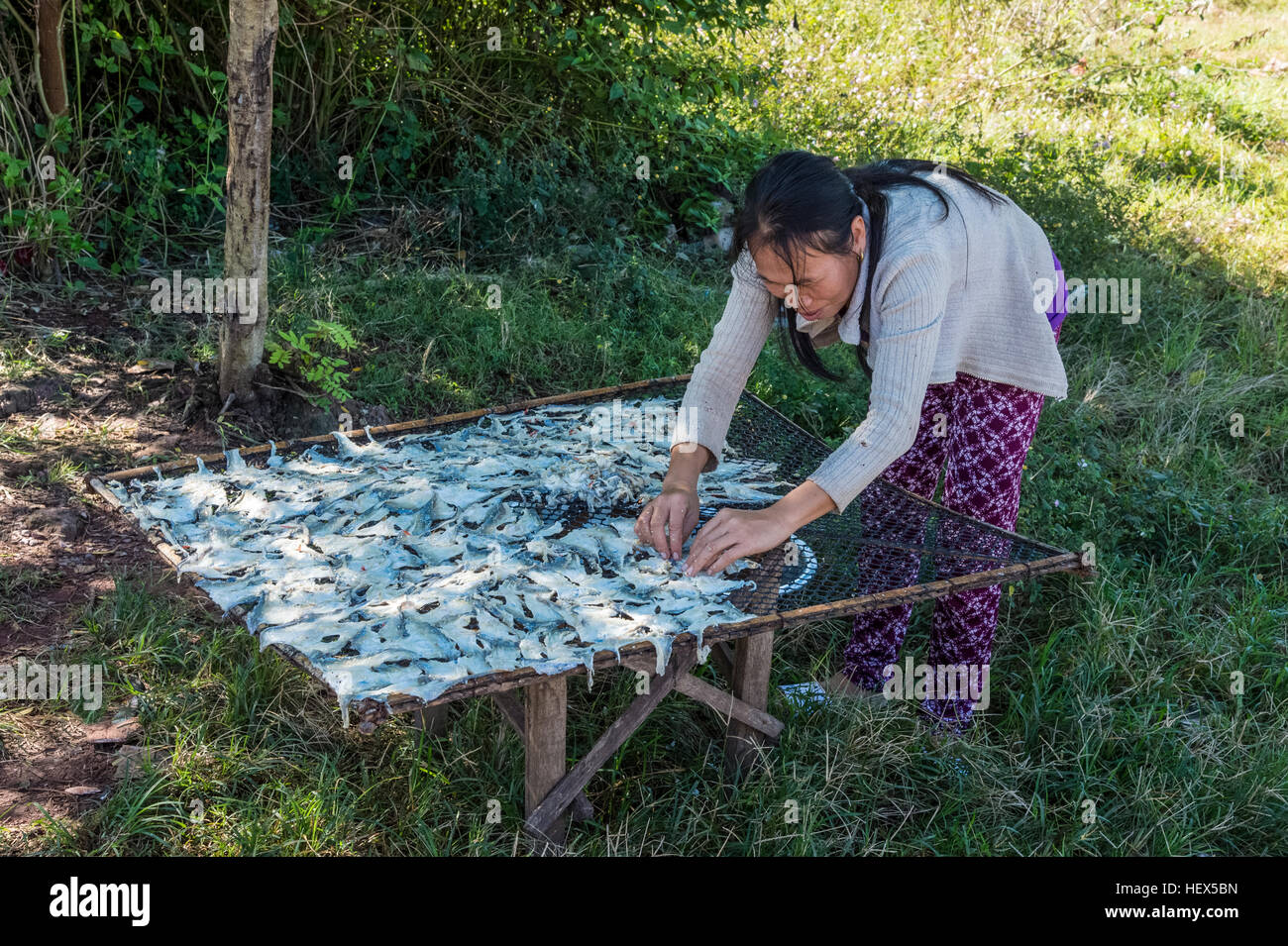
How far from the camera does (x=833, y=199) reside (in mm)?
2266

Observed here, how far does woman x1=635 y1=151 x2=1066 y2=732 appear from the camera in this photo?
229 cm

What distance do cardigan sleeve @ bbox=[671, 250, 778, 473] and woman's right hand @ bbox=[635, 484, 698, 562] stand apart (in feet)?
0.54

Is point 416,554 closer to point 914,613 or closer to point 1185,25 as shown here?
point 914,613

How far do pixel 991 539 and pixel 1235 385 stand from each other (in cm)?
263

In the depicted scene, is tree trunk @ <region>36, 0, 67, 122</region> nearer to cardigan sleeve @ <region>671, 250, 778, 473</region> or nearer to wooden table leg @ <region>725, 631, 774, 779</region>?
cardigan sleeve @ <region>671, 250, 778, 473</region>

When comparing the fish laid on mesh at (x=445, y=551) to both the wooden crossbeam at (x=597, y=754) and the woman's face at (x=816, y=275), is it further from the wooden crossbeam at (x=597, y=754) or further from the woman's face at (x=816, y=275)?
the woman's face at (x=816, y=275)

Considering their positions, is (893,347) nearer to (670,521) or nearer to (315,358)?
(670,521)

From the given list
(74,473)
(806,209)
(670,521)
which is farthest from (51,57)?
(806,209)

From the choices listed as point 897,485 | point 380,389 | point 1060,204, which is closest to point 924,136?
point 1060,204

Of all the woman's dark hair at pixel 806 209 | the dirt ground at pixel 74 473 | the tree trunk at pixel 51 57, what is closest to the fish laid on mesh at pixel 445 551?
the dirt ground at pixel 74 473

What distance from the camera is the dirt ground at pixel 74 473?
2.67 m

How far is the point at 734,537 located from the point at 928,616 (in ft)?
4.37

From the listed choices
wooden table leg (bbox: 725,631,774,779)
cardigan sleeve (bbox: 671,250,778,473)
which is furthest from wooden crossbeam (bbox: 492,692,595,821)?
cardigan sleeve (bbox: 671,250,778,473)

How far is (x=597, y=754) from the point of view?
2430 mm
